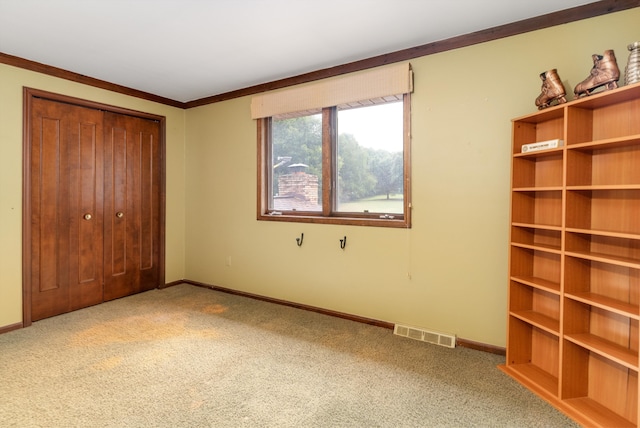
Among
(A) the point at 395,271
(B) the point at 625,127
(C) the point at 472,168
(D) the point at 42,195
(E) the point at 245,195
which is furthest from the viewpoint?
(E) the point at 245,195

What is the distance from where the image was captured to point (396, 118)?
3.05 meters

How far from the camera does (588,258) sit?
1.82 m

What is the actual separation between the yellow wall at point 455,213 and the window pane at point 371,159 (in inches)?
8.2

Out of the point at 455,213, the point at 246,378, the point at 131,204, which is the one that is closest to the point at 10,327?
the point at 131,204

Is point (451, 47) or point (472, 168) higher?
point (451, 47)

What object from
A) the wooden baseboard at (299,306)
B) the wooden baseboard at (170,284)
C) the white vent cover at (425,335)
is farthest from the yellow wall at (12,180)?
the white vent cover at (425,335)

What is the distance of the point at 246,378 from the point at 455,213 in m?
2.03

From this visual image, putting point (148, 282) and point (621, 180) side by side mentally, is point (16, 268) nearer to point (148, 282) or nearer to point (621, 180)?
point (148, 282)

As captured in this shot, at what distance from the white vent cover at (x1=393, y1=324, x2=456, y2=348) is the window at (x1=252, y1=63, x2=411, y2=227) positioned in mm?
921

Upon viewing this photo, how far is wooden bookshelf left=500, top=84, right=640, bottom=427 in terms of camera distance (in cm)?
181

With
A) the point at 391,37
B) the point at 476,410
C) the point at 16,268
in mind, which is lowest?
the point at 476,410

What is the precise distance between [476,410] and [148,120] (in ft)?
14.8

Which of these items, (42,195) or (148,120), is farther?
(148,120)

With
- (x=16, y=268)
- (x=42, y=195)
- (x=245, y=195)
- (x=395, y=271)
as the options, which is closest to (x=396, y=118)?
(x=395, y=271)
